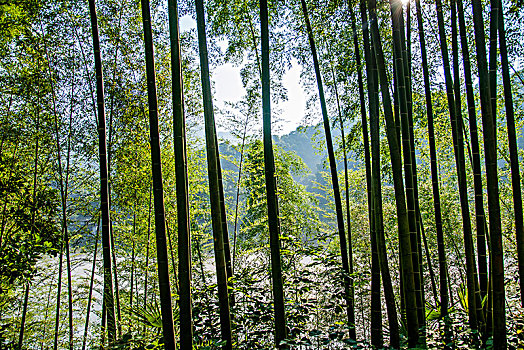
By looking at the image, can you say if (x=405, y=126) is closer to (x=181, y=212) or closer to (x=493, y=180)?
(x=493, y=180)

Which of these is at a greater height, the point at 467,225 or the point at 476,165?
the point at 476,165

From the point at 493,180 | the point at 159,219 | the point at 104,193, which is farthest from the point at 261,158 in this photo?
the point at 493,180

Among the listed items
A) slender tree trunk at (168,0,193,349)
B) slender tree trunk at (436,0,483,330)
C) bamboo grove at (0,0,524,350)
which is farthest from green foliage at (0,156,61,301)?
slender tree trunk at (436,0,483,330)

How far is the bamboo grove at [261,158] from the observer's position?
2502 millimetres

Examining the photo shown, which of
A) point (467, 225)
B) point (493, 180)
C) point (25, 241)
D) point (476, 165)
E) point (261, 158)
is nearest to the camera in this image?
point (493, 180)

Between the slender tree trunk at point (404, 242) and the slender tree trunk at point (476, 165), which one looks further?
the slender tree trunk at point (476, 165)

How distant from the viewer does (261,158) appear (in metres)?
5.88

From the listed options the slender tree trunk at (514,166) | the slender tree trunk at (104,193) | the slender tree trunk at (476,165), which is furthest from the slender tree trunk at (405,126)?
the slender tree trunk at (104,193)

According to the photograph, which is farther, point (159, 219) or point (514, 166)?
point (514, 166)

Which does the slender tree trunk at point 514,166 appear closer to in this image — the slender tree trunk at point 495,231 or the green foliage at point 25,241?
the slender tree trunk at point 495,231

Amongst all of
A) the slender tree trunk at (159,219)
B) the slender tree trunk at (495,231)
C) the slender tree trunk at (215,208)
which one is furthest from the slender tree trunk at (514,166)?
the slender tree trunk at (159,219)

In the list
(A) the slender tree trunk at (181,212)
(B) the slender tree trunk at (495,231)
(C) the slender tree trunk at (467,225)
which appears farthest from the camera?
(C) the slender tree trunk at (467,225)

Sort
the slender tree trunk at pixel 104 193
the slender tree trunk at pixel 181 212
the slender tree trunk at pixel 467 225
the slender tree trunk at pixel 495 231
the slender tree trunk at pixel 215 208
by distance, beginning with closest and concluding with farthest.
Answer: the slender tree trunk at pixel 495 231 → the slender tree trunk at pixel 181 212 → the slender tree trunk at pixel 215 208 → the slender tree trunk at pixel 467 225 → the slender tree trunk at pixel 104 193

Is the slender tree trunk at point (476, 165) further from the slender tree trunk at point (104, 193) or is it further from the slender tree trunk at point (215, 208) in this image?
the slender tree trunk at point (104, 193)
